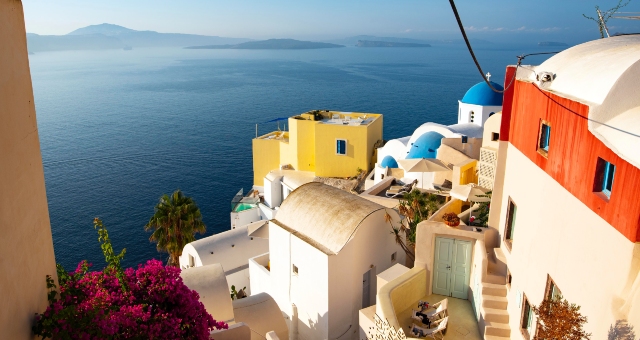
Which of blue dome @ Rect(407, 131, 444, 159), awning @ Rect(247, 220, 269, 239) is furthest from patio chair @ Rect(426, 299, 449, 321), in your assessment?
blue dome @ Rect(407, 131, 444, 159)

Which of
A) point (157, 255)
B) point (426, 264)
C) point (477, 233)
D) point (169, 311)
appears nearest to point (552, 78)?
point (477, 233)

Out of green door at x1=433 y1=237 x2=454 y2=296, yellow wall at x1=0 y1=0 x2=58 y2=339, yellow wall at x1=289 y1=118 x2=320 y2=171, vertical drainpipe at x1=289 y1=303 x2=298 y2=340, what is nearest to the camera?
yellow wall at x1=0 y1=0 x2=58 y2=339

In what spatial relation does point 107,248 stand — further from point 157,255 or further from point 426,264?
point 157,255

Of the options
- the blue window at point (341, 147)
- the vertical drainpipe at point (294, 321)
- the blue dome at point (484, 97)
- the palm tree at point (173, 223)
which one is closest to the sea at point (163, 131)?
the blue window at point (341, 147)

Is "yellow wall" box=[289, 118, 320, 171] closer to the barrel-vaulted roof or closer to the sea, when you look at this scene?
the sea

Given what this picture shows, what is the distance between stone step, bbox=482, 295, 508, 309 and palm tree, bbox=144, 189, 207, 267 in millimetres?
16690

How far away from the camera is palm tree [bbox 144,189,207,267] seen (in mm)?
24297

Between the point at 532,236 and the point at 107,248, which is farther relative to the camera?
the point at 532,236

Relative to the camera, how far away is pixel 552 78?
Answer: 375 inches

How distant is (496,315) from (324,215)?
6566 millimetres

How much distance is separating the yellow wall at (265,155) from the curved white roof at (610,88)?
3264cm

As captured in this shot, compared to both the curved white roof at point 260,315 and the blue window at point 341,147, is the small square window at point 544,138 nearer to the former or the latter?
the curved white roof at point 260,315

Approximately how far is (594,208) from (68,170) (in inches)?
2610

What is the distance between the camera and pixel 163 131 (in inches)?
3430
